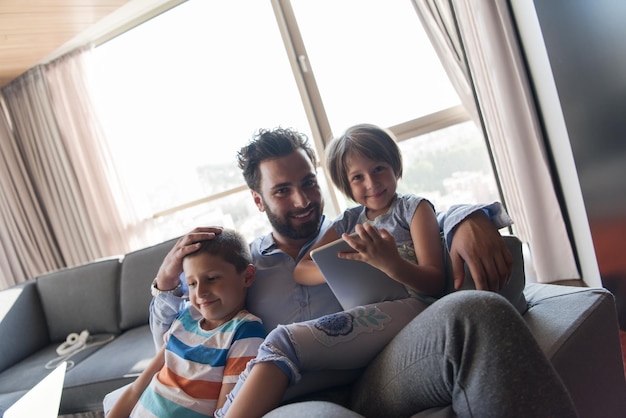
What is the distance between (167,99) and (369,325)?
3443mm

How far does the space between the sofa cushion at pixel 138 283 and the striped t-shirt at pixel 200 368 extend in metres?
1.43

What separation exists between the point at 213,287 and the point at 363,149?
57 cm

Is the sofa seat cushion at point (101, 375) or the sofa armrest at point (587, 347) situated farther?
the sofa seat cushion at point (101, 375)

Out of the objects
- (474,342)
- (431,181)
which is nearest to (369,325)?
(474,342)

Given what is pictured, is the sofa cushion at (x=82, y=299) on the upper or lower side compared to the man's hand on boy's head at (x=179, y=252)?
lower

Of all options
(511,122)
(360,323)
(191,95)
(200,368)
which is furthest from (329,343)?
(191,95)

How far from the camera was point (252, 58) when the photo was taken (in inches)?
143

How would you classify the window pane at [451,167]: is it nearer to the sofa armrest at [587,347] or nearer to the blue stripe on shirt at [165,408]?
the sofa armrest at [587,347]

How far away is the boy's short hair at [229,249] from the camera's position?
1.36 m

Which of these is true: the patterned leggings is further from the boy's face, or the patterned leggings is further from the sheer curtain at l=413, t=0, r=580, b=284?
the sheer curtain at l=413, t=0, r=580, b=284

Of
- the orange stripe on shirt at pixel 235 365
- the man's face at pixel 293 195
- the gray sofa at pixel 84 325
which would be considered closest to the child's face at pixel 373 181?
the man's face at pixel 293 195

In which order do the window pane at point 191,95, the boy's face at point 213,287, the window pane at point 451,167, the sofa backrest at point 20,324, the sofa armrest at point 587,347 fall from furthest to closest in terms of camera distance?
1. the window pane at point 191,95
2. the window pane at point 451,167
3. the sofa backrest at point 20,324
4. the boy's face at point 213,287
5. the sofa armrest at point 587,347

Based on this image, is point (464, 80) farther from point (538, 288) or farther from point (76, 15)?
point (76, 15)

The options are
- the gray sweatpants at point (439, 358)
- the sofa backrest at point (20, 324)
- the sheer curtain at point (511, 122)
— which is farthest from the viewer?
the sofa backrest at point (20, 324)
